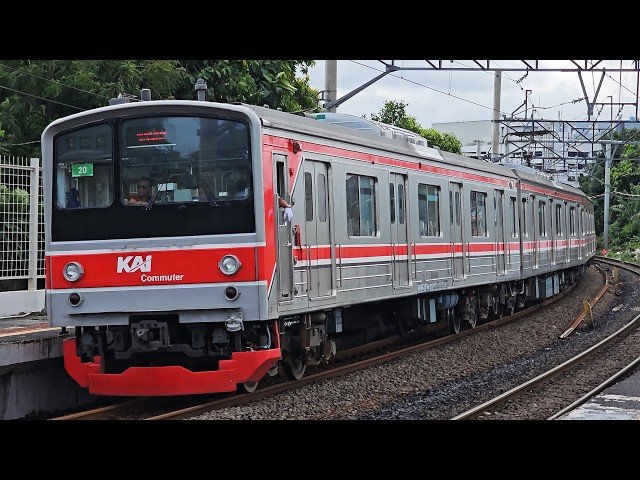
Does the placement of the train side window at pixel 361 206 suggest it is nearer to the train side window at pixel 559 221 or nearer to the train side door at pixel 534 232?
the train side door at pixel 534 232

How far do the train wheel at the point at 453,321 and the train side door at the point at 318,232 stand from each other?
631 centimetres

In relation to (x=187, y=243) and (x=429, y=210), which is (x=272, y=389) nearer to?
(x=187, y=243)

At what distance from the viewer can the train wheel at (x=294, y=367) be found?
37.6 feet

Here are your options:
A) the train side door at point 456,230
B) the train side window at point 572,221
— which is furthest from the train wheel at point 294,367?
the train side window at point 572,221

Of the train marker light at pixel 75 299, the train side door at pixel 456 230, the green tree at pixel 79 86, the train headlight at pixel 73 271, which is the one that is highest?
the green tree at pixel 79 86

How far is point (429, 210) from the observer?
49.0 feet

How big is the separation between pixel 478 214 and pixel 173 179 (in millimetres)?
9079

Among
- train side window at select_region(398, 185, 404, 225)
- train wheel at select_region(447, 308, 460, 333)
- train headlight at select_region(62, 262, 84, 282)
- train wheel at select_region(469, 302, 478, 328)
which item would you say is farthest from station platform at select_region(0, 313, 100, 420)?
train wheel at select_region(469, 302, 478, 328)

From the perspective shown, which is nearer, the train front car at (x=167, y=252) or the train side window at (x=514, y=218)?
the train front car at (x=167, y=252)

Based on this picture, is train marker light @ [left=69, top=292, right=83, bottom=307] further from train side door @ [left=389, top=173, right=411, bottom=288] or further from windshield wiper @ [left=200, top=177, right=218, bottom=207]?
train side door @ [left=389, top=173, right=411, bottom=288]

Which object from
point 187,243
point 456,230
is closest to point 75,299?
point 187,243

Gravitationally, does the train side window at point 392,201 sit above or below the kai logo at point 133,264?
above
